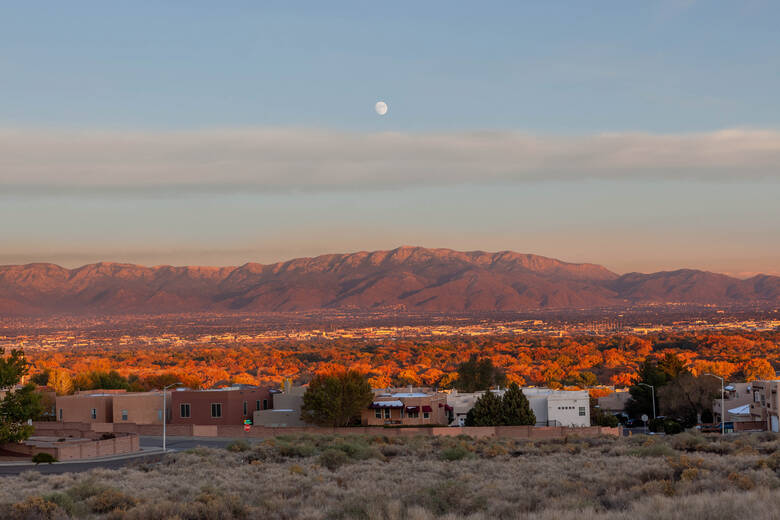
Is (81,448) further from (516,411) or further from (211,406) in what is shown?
(516,411)

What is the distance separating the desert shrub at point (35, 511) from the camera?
68.4 feet

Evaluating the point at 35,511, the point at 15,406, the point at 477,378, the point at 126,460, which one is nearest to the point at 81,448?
the point at 126,460

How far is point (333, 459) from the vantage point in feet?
117

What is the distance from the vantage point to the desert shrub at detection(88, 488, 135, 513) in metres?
22.0

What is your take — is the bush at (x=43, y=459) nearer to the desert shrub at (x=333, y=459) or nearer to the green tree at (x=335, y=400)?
the desert shrub at (x=333, y=459)

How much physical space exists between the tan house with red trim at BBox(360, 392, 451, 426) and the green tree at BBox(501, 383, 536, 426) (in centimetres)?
669

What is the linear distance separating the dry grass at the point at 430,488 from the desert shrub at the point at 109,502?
28 millimetres

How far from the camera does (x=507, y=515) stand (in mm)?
19203

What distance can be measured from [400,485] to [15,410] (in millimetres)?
31783

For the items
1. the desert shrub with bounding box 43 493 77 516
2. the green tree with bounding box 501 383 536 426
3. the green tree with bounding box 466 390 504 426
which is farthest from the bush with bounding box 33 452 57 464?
the green tree with bounding box 501 383 536 426

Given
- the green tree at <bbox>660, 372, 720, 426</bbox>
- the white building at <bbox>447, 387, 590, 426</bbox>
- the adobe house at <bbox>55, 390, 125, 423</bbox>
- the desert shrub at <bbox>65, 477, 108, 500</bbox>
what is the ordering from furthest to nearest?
the green tree at <bbox>660, 372, 720, 426</bbox>, the adobe house at <bbox>55, 390, 125, 423</bbox>, the white building at <bbox>447, 387, 590, 426</bbox>, the desert shrub at <bbox>65, 477, 108, 500</bbox>

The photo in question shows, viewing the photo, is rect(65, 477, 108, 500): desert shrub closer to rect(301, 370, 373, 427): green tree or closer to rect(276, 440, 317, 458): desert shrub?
rect(276, 440, 317, 458): desert shrub

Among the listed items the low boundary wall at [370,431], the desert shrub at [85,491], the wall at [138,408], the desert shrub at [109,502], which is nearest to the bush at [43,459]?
the low boundary wall at [370,431]

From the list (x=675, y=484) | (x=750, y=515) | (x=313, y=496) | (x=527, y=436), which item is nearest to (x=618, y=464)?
(x=675, y=484)
